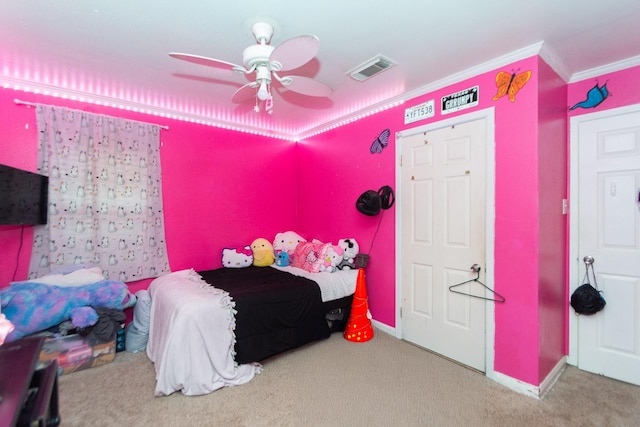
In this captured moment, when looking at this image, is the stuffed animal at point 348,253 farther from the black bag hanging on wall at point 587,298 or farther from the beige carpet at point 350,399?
the black bag hanging on wall at point 587,298

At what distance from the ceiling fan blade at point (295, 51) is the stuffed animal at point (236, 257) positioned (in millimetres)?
2435

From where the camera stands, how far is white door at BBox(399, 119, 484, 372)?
2.37 m

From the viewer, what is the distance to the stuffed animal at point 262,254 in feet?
11.8

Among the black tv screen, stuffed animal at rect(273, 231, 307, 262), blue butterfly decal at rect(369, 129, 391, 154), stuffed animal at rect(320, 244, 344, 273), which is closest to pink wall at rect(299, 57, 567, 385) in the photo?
blue butterfly decal at rect(369, 129, 391, 154)

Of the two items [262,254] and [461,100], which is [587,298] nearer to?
[461,100]

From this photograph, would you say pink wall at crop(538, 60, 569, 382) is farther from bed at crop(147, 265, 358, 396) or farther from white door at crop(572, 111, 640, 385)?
bed at crop(147, 265, 358, 396)

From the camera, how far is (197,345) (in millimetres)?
2109

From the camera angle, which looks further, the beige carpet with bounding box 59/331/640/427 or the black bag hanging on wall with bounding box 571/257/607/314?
the black bag hanging on wall with bounding box 571/257/607/314

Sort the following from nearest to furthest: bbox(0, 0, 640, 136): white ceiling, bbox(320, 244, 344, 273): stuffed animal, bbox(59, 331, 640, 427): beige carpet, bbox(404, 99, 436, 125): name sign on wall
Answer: bbox(0, 0, 640, 136): white ceiling, bbox(59, 331, 640, 427): beige carpet, bbox(404, 99, 436, 125): name sign on wall, bbox(320, 244, 344, 273): stuffed animal

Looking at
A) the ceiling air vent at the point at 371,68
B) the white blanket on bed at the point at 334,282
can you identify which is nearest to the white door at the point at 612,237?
the ceiling air vent at the point at 371,68

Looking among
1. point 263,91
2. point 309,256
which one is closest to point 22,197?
point 263,91

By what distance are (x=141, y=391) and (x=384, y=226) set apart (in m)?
2.52

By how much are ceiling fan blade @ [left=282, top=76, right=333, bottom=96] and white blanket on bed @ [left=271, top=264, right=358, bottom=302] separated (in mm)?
1739

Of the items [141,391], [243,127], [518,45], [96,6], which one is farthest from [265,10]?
[141,391]
